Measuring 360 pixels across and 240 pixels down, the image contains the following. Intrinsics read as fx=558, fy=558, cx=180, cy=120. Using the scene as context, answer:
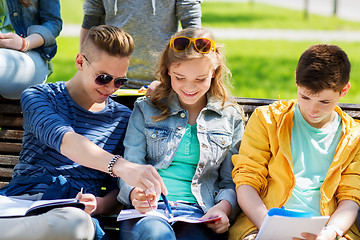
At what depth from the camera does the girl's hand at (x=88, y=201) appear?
308cm

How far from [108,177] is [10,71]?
3.69 ft

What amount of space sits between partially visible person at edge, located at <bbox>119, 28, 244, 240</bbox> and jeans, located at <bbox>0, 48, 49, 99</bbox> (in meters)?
1.03

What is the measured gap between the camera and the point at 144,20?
162 inches

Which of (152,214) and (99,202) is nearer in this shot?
(152,214)

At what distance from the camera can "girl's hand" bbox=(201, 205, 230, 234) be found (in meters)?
3.02

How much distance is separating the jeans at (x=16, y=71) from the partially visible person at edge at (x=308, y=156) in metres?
1.69

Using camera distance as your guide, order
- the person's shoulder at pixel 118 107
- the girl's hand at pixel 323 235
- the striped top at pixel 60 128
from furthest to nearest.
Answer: the person's shoulder at pixel 118 107 < the striped top at pixel 60 128 < the girl's hand at pixel 323 235

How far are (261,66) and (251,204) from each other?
802 cm


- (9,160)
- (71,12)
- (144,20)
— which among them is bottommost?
(71,12)

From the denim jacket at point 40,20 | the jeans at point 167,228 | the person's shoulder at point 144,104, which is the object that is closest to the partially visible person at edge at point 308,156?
the jeans at point 167,228

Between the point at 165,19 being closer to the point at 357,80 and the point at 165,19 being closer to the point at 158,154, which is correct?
the point at 158,154

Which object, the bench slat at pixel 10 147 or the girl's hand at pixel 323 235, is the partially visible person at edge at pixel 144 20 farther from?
the girl's hand at pixel 323 235

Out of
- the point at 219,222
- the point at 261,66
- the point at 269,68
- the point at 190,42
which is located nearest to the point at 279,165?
the point at 219,222

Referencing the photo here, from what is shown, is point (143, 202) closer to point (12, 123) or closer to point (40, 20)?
point (12, 123)
